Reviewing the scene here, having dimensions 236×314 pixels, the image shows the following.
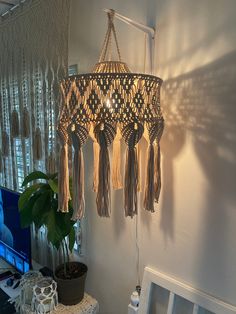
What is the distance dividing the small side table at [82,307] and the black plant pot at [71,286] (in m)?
0.02

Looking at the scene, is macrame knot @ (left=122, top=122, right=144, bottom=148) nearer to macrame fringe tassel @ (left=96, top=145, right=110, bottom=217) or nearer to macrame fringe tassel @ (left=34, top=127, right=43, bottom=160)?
macrame fringe tassel @ (left=96, top=145, right=110, bottom=217)

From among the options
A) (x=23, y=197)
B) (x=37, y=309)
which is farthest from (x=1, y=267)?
(x=23, y=197)

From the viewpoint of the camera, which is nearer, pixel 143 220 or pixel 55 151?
pixel 143 220

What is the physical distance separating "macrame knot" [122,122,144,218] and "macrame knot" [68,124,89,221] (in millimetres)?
137

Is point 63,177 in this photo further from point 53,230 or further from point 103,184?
point 53,230

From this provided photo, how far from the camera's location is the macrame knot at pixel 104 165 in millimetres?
851

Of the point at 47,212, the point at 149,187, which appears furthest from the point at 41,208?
the point at 149,187

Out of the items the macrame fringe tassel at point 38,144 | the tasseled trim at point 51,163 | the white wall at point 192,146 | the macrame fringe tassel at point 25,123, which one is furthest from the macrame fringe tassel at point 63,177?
the macrame fringe tassel at point 25,123

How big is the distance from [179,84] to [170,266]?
81cm

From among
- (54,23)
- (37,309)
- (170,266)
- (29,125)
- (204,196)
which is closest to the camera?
(204,196)

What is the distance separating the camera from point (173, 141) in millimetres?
1163

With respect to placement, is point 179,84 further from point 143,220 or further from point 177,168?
point 143,220

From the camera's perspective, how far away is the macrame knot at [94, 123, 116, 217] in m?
0.85

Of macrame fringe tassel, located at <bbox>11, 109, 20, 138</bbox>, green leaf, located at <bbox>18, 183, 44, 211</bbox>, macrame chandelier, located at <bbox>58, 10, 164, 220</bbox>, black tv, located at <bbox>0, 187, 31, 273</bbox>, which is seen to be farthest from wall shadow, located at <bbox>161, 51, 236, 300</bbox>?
macrame fringe tassel, located at <bbox>11, 109, 20, 138</bbox>
